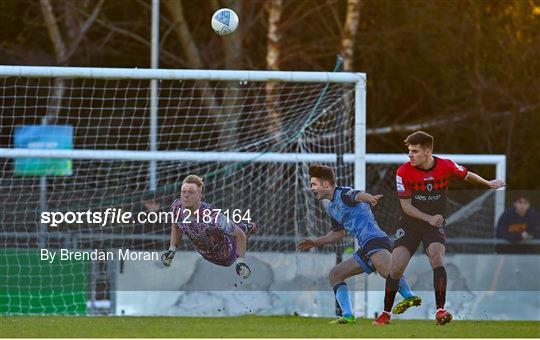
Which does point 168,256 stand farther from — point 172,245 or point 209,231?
point 209,231

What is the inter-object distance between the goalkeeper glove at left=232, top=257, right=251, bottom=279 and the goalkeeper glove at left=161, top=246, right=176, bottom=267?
71cm

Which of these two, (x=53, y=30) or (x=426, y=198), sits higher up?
(x=53, y=30)

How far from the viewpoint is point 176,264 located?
16188mm

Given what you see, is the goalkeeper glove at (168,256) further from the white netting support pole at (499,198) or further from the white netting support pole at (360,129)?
the white netting support pole at (499,198)

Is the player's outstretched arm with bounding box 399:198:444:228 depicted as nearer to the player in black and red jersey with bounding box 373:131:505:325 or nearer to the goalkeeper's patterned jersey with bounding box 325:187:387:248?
the player in black and red jersey with bounding box 373:131:505:325

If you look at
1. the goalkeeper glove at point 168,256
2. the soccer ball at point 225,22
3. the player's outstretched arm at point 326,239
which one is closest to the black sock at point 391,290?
the player's outstretched arm at point 326,239

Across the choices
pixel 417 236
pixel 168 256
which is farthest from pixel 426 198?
pixel 168 256

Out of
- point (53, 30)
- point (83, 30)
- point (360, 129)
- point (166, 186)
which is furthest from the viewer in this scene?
point (83, 30)

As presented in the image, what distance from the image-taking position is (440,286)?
45.5ft

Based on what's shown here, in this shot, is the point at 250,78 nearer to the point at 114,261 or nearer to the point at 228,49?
the point at 114,261

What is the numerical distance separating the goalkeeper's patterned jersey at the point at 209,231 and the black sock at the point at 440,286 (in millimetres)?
2407

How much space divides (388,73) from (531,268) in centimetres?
1356

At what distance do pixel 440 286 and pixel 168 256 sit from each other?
334 centimetres

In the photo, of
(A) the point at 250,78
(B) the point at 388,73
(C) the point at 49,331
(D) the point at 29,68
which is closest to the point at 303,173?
(A) the point at 250,78
